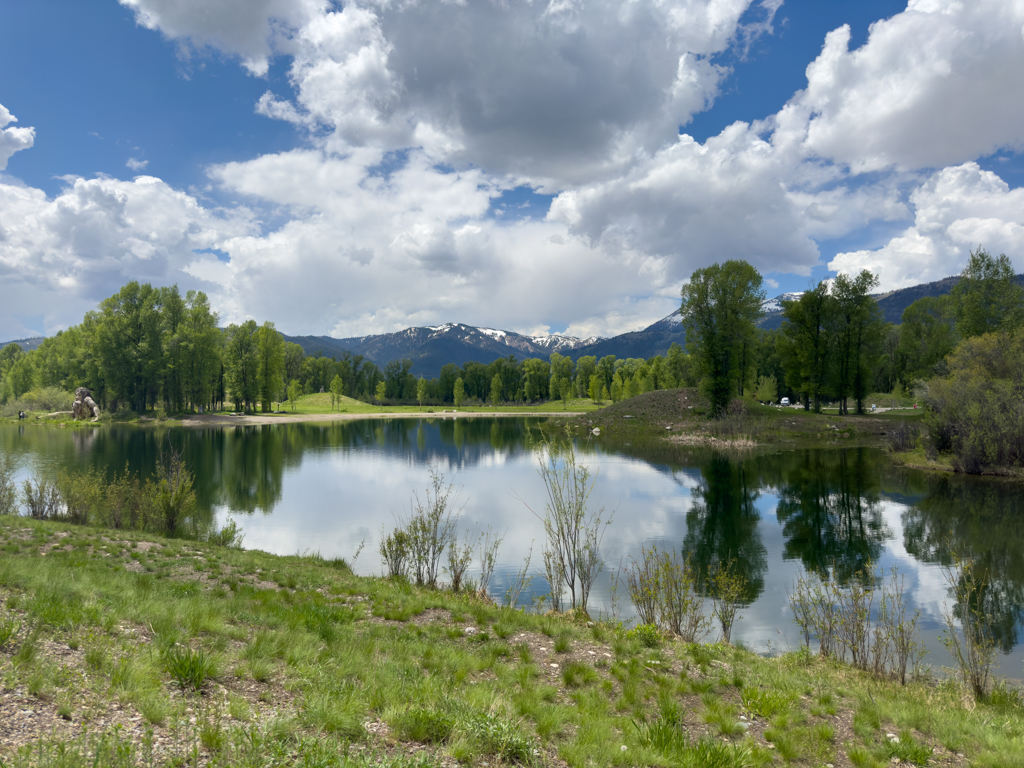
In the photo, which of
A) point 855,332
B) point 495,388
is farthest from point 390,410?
point 855,332

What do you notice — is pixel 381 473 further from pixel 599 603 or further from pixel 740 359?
pixel 740 359

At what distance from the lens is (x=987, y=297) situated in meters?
47.2

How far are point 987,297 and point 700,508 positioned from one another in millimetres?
44593

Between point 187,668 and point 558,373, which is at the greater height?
point 558,373

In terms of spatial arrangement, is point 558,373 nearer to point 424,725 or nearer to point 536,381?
point 536,381

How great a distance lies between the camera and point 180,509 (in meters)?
17.8

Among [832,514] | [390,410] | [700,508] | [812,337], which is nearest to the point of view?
[832,514]

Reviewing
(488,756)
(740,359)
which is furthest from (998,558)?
(740,359)

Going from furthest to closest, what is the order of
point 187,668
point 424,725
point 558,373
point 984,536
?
A: point 558,373
point 984,536
point 187,668
point 424,725

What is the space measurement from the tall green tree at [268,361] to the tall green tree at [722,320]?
69.1 meters

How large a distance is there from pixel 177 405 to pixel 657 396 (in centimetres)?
7089

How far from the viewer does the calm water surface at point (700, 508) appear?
48.2 ft

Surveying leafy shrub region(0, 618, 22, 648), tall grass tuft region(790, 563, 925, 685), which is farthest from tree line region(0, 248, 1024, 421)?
leafy shrub region(0, 618, 22, 648)

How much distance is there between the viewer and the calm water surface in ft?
48.2
